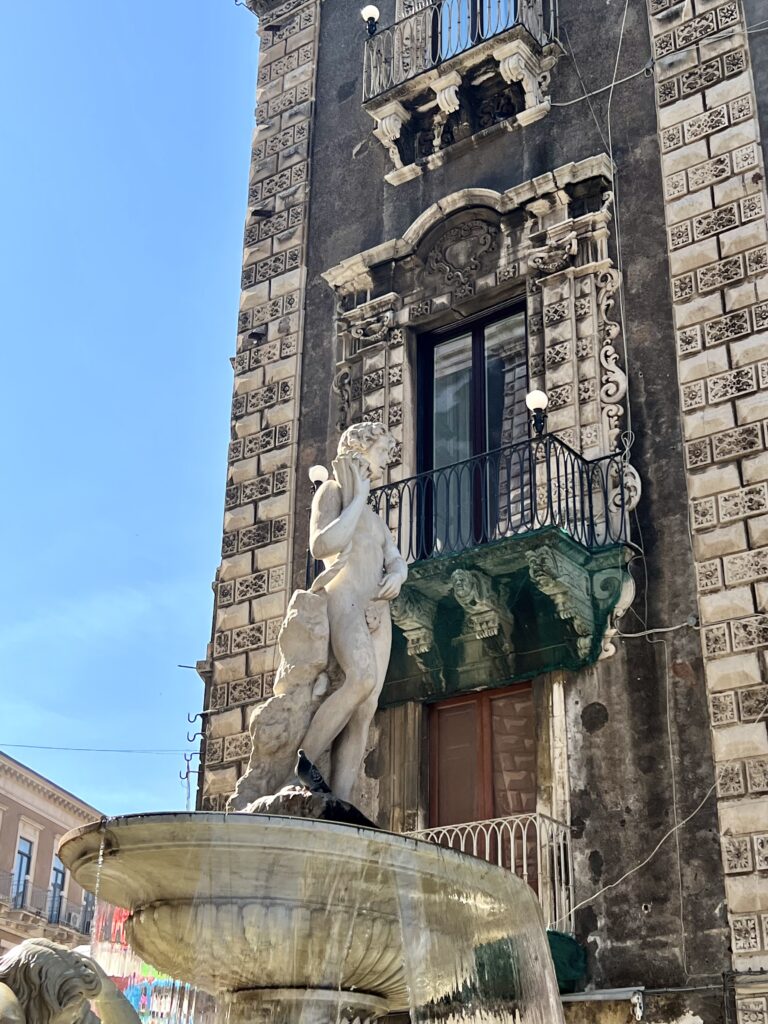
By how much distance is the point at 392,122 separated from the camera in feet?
47.0

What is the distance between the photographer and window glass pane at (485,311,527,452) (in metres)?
12.8

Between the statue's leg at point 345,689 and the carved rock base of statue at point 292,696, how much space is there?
2.5 inches

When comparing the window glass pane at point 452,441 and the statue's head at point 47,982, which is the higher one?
the window glass pane at point 452,441

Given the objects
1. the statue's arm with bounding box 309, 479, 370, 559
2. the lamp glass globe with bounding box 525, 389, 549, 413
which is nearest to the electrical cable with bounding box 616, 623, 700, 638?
the lamp glass globe with bounding box 525, 389, 549, 413

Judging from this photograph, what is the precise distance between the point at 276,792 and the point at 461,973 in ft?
4.72

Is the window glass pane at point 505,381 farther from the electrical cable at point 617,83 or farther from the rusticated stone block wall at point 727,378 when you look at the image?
the electrical cable at point 617,83

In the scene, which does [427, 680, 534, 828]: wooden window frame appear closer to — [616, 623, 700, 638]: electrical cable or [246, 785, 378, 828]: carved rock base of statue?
[616, 623, 700, 638]: electrical cable

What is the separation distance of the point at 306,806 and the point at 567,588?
4514 mm

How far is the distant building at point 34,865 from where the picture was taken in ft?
111

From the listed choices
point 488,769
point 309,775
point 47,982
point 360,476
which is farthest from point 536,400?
point 47,982

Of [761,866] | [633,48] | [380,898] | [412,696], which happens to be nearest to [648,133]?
[633,48]

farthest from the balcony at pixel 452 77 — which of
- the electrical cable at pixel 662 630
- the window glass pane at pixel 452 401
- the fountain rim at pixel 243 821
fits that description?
the fountain rim at pixel 243 821

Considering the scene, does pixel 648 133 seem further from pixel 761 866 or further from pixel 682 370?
pixel 761 866

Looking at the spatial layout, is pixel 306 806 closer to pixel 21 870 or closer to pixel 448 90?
pixel 448 90
